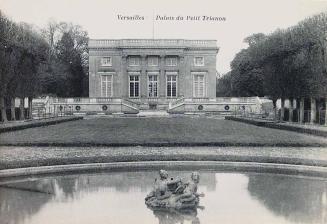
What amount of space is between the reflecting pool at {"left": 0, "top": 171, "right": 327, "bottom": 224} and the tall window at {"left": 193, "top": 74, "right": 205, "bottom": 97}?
167 ft

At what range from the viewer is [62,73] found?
6875cm

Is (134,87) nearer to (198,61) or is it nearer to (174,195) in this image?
(198,61)

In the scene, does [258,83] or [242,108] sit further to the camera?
[258,83]

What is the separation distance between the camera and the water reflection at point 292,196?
966 centimetres

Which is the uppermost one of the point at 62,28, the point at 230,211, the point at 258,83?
the point at 62,28

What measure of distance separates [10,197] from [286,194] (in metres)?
7.02

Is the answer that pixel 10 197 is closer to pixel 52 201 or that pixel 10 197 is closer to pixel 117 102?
pixel 52 201

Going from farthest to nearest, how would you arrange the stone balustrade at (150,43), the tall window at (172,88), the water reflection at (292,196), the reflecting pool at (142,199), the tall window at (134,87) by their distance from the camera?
the tall window at (172,88) < the tall window at (134,87) < the stone balustrade at (150,43) < the water reflection at (292,196) < the reflecting pool at (142,199)

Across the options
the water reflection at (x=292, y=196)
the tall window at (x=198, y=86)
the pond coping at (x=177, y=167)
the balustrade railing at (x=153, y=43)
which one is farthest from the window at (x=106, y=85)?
the water reflection at (x=292, y=196)

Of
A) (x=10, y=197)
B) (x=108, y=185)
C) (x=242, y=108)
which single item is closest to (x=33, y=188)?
(x=10, y=197)

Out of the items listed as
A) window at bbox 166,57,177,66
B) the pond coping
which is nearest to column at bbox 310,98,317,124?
the pond coping

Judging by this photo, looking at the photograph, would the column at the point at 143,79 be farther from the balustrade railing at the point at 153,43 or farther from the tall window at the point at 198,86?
the tall window at the point at 198,86

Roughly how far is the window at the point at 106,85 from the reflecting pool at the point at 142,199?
51.1 m

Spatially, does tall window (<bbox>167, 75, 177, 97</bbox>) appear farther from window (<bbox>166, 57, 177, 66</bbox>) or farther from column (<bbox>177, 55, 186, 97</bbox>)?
window (<bbox>166, 57, 177, 66</bbox>)
